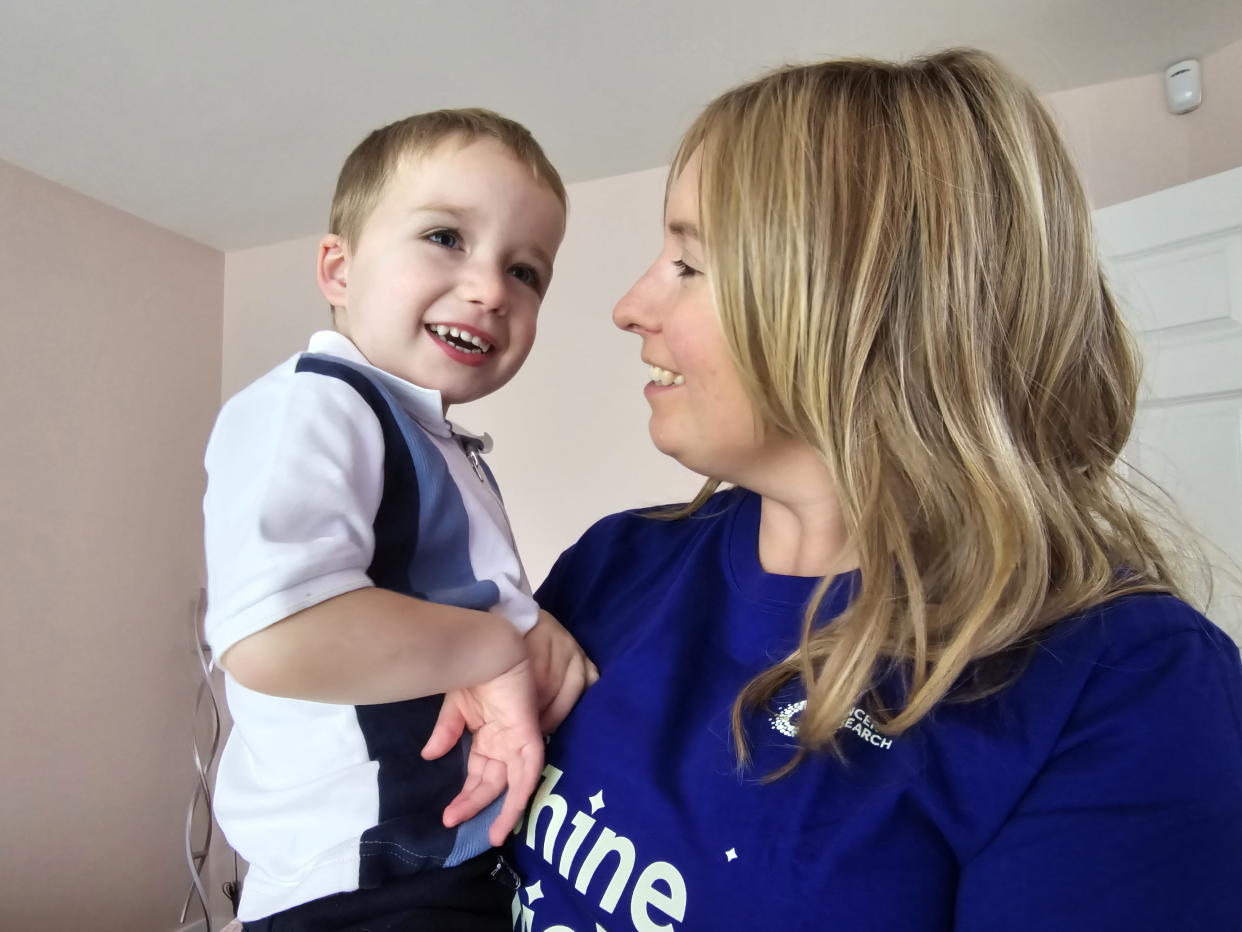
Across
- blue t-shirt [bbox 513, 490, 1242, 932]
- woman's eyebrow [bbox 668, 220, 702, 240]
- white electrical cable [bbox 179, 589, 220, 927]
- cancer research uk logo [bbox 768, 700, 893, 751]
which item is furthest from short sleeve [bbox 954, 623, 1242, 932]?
white electrical cable [bbox 179, 589, 220, 927]

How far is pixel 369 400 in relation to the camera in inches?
32.1

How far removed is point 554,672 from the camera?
876 millimetres

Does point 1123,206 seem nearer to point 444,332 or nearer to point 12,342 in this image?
point 444,332

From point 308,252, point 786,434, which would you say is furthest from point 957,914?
point 308,252

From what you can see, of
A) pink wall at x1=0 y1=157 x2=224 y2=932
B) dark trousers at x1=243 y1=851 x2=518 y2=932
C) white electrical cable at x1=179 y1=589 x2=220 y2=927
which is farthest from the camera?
white electrical cable at x1=179 y1=589 x2=220 y2=927

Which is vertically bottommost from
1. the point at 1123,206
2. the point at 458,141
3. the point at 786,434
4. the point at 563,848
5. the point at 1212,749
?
the point at 563,848

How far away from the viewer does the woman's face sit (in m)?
0.85

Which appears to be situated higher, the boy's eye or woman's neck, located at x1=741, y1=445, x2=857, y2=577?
the boy's eye

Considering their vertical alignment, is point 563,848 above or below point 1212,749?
below

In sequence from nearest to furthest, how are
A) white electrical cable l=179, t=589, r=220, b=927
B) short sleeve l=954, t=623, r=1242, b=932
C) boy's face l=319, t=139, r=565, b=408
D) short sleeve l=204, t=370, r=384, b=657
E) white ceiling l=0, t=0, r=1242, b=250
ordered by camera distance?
short sleeve l=954, t=623, r=1242, b=932 < short sleeve l=204, t=370, r=384, b=657 < boy's face l=319, t=139, r=565, b=408 < white ceiling l=0, t=0, r=1242, b=250 < white electrical cable l=179, t=589, r=220, b=927

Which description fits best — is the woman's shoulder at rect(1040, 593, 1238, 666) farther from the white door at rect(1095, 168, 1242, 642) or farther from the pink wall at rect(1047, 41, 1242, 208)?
the pink wall at rect(1047, 41, 1242, 208)

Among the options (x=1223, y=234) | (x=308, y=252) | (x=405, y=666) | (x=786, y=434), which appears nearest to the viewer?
(x=405, y=666)

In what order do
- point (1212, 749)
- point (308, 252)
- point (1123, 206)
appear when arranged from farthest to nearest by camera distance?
point (308, 252) → point (1123, 206) → point (1212, 749)

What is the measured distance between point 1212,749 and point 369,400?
0.74 m
